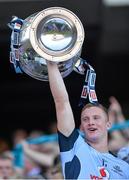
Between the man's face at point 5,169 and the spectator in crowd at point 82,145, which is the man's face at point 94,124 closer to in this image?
the spectator in crowd at point 82,145

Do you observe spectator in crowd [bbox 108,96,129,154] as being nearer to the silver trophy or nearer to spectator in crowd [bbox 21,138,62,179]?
spectator in crowd [bbox 21,138,62,179]

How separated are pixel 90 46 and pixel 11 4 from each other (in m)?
1.41

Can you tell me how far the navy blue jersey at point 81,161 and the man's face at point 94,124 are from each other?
96 millimetres

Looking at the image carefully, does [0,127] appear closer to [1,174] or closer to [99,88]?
[99,88]

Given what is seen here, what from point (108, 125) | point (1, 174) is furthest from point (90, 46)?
point (108, 125)

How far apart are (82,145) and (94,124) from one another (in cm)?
26

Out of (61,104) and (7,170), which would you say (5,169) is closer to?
(7,170)

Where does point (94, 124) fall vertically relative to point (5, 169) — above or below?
above

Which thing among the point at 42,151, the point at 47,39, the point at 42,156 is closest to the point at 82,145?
the point at 47,39

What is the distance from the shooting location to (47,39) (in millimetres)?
5672

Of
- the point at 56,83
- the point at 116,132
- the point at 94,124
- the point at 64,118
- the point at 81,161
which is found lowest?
the point at 116,132

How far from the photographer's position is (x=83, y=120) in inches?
242

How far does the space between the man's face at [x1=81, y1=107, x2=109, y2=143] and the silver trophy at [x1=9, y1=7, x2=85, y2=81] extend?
48 cm

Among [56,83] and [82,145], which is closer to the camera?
[56,83]
